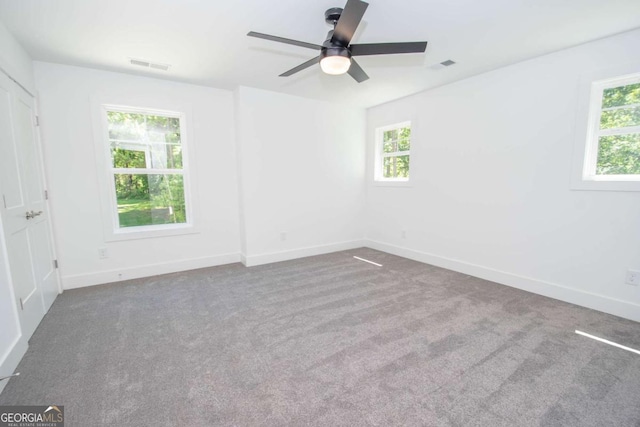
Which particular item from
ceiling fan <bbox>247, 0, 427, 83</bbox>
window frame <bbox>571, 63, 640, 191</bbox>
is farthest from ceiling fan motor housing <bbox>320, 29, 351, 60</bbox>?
window frame <bbox>571, 63, 640, 191</bbox>

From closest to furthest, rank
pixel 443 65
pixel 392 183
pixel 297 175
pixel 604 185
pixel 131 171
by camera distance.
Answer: pixel 604 185 < pixel 443 65 < pixel 131 171 < pixel 297 175 < pixel 392 183

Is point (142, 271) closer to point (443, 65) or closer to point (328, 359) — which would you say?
point (328, 359)

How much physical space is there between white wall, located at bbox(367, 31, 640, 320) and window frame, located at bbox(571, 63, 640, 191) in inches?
2.4

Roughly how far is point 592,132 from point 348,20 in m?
2.71

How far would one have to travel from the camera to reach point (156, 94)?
3629 mm

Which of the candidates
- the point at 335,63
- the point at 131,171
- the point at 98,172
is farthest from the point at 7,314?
the point at 335,63

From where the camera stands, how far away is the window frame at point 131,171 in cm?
340

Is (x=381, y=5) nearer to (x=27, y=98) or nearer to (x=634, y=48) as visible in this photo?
(x=634, y=48)

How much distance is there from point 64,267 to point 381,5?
4307 mm

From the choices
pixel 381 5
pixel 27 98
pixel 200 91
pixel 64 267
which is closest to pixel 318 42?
pixel 381 5

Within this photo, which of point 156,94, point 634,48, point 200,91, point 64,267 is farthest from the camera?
point 200,91

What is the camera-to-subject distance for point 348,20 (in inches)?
70.1

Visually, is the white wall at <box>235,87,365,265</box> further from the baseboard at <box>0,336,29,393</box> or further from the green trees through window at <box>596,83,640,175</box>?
the green trees through window at <box>596,83,640,175</box>

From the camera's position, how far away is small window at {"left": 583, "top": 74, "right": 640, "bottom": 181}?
254 centimetres
